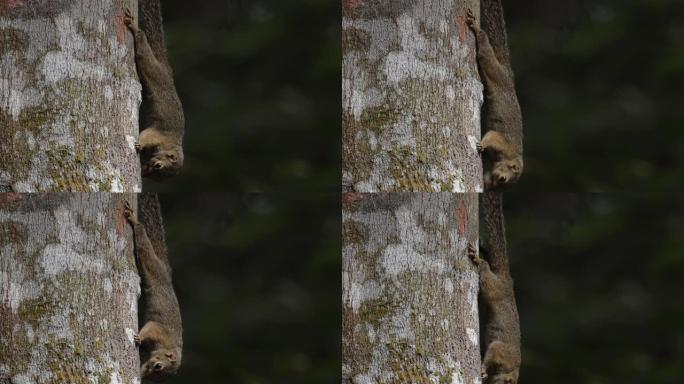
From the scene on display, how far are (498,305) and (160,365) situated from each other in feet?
7.23

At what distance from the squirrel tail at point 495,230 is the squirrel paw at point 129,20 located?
2369mm

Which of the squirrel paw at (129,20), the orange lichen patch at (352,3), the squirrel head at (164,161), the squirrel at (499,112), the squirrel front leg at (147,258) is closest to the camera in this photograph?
the orange lichen patch at (352,3)

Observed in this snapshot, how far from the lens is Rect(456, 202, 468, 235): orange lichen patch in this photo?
5496 millimetres

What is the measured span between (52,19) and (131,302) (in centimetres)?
166

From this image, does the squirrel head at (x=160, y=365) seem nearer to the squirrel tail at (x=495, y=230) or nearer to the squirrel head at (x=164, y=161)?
the squirrel head at (x=164, y=161)

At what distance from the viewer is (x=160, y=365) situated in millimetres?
6469

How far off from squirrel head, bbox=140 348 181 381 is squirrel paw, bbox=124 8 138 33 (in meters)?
2.04

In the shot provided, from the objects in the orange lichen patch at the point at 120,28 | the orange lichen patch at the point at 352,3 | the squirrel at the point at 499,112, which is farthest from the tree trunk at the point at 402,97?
the orange lichen patch at the point at 120,28

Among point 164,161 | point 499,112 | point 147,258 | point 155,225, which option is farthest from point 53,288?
point 499,112

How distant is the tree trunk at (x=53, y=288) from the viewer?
5484 mm

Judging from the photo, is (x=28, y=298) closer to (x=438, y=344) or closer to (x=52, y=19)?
(x=52, y=19)

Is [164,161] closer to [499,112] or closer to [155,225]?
[155,225]

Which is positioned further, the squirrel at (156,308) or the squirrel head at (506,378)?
the squirrel head at (506,378)

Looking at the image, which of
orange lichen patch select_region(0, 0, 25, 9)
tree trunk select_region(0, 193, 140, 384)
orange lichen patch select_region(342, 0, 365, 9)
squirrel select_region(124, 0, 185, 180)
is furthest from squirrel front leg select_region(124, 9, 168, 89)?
orange lichen patch select_region(342, 0, 365, 9)
